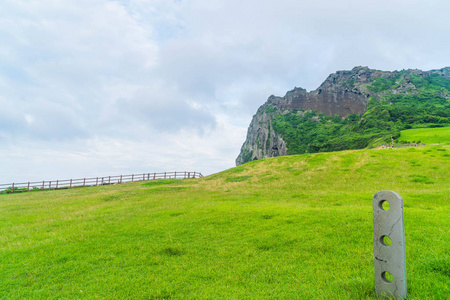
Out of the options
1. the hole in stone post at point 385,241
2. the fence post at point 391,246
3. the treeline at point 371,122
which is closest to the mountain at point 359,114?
the treeline at point 371,122

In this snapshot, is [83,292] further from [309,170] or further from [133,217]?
[309,170]

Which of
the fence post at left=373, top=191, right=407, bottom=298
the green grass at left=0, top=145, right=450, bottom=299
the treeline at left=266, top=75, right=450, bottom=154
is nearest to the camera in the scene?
the fence post at left=373, top=191, right=407, bottom=298

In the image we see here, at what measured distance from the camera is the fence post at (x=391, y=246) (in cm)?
309

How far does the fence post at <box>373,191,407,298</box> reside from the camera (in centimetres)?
309

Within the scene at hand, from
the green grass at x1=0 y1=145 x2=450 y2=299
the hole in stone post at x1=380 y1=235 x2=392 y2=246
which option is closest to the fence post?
the hole in stone post at x1=380 y1=235 x2=392 y2=246

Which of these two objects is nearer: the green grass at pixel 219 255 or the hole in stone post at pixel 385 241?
the hole in stone post at pixel 385 241

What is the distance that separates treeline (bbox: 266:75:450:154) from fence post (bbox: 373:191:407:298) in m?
124

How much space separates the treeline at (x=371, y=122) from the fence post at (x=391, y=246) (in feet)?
406

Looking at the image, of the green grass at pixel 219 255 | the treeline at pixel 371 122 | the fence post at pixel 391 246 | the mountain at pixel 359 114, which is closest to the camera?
the fence post at pixel 391 246

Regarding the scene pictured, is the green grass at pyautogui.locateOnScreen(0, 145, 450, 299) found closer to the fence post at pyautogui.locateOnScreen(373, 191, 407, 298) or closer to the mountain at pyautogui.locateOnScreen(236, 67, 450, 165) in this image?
the fence post at pyautogui.locateOnScreen(373, 191, 407, 298)

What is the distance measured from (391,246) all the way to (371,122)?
16457 centimetres

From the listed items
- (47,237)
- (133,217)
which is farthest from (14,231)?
(133,217)

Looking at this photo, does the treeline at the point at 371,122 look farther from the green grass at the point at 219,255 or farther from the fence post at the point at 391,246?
the fence post at the point at 391,246

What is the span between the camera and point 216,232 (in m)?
8.16
